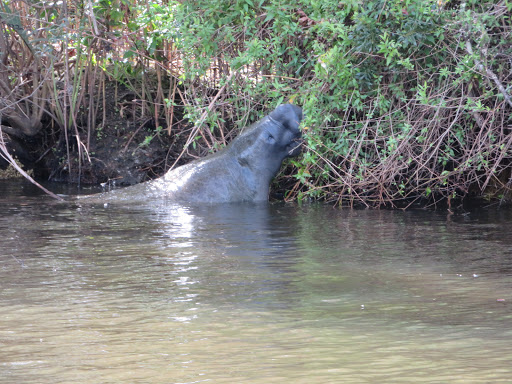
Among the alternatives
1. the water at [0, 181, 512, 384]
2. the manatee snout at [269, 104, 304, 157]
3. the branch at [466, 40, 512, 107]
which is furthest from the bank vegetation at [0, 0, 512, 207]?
the water at [0, 181, 512, 384]

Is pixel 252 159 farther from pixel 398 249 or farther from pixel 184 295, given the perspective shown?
pixel 184 295

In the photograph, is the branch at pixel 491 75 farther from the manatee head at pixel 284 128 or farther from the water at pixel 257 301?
the manatee head at pixel 284 128

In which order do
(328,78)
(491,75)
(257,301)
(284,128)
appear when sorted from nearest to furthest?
(257,301) < (491,75) < (328,78) < (284,128)

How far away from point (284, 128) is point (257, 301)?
4.29 meters

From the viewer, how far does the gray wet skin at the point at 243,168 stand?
8203 mm

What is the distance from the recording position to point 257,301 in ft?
13.5

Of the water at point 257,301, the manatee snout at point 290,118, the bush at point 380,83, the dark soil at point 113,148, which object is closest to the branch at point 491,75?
the bush at point 380,83

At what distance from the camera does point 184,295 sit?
4266mm

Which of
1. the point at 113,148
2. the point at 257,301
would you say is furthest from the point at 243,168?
the point at 257,301

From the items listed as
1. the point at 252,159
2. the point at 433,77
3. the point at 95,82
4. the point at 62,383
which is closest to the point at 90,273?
the point at 62,383

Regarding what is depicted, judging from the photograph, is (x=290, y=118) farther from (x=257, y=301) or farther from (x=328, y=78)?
(x=257, y=301)

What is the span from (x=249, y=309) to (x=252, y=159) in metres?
4.47

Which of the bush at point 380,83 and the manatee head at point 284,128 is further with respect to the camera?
the manatee head at point 284,128

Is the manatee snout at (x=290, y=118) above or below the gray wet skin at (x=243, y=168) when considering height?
above
